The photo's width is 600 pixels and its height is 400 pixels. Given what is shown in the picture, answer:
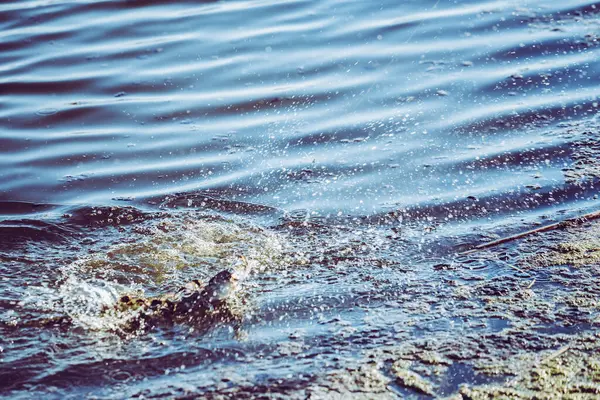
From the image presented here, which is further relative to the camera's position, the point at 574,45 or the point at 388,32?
the point at 388,32

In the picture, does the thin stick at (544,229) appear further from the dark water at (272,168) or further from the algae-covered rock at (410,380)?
the algae-covered rock at (410,380)

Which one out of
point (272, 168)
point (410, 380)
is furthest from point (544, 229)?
point (272, 168)

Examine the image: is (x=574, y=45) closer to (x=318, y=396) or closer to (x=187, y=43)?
(x=187, y=43)

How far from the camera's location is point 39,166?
5355mm

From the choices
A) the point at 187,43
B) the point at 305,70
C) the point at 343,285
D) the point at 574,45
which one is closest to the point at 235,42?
the point at 187,43

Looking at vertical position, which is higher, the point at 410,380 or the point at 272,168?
the point at 272,168

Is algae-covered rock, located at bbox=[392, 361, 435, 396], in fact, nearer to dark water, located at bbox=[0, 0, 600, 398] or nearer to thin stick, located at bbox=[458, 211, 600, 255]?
dark water, located at bbox=[0, 0, 600, 398]

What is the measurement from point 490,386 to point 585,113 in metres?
3.01

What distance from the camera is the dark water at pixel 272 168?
3264 mm

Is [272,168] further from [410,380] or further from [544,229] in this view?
[410,380]

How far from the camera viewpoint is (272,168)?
5.07 metres

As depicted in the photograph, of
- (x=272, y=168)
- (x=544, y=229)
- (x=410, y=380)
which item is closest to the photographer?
(x=410, y=380)

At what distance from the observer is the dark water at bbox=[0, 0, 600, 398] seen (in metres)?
3.26

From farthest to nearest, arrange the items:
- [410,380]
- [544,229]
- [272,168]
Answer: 1. [272,168]
2. [544,229]
3. [410,380]
